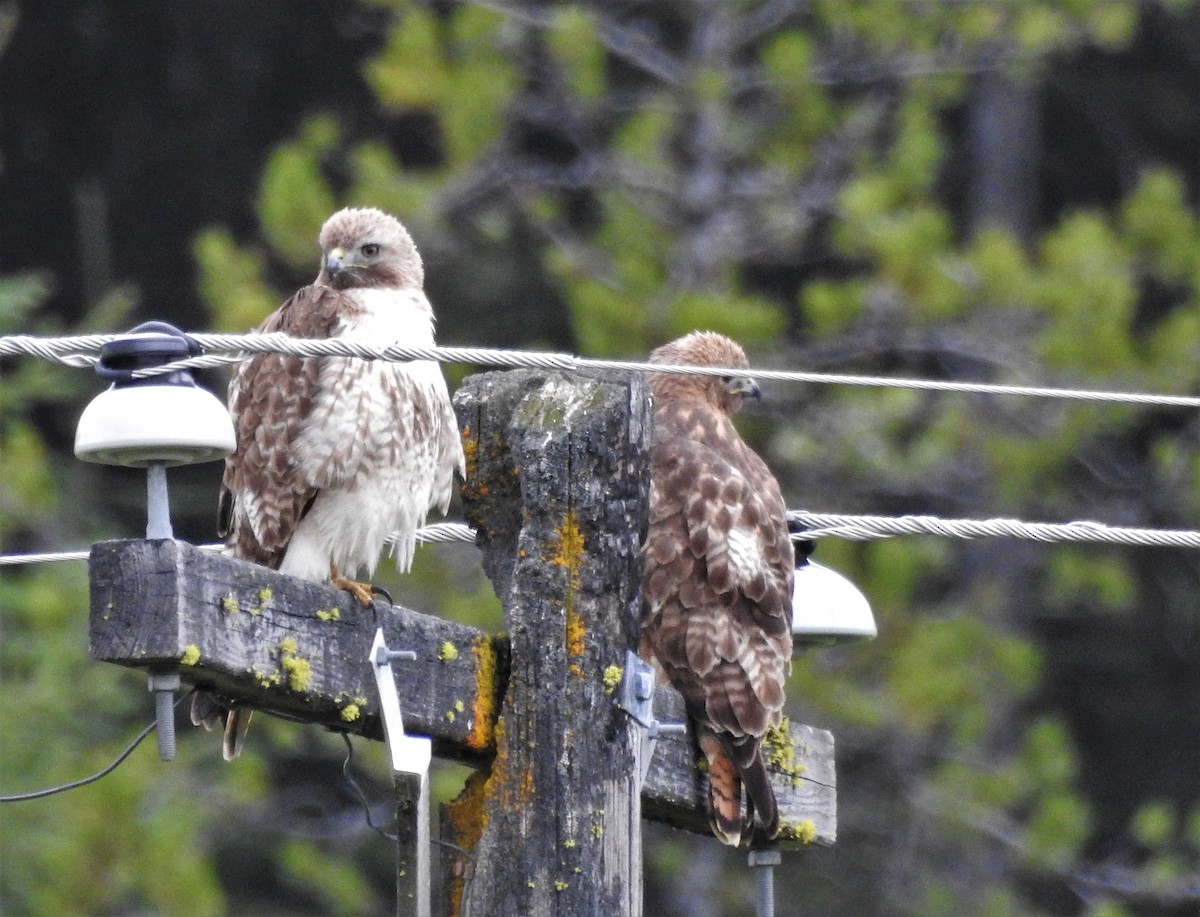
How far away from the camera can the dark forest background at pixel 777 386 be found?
10805 mm

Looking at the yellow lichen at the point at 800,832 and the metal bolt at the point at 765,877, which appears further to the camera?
the yellow lichen at the point at 800,832

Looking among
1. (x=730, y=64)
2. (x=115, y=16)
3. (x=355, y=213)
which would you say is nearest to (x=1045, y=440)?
(x=730, y=64)

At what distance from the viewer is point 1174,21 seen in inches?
621

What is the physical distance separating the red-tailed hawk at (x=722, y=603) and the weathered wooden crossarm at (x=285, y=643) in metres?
0.89

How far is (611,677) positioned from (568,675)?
73 millimetres

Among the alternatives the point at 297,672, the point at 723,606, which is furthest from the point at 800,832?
the point at 297,672

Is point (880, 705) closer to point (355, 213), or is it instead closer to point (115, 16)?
point (355, 213)

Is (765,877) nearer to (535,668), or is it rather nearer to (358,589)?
(535,668)

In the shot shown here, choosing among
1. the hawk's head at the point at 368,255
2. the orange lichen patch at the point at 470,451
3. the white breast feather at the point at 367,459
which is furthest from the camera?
the hawk's head at the point at 368,255

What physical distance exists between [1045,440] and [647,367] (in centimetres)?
776

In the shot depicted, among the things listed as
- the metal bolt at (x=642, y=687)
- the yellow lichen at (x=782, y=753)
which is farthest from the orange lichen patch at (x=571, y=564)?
the yellow lichen at (x=782, y=753)

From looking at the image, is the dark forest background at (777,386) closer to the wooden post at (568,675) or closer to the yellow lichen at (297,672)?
the wooden post at (568,675)

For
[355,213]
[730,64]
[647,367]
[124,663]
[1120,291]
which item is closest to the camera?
[124,663]

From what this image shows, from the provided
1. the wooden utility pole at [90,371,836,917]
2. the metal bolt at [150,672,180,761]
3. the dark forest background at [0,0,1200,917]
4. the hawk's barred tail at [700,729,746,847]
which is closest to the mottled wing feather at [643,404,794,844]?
the hawk's barred tail at [700,729,746,847]
